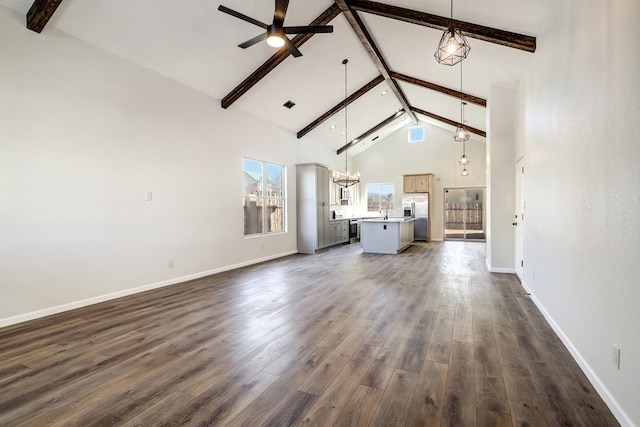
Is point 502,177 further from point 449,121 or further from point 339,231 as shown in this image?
point 339,231

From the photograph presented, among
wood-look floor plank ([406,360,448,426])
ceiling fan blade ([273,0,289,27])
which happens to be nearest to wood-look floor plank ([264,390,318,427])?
wood-look floor plank ([406,360,448,426])

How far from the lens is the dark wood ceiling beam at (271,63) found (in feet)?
16.3

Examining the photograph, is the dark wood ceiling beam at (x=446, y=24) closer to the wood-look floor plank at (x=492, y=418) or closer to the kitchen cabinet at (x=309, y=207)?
the wood-look floor plank at (x=492, y=418)

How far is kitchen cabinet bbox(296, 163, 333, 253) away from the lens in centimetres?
835

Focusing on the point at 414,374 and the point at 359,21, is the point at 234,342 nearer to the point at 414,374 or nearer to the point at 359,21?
the point at 414,374

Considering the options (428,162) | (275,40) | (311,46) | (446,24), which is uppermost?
(311,46)

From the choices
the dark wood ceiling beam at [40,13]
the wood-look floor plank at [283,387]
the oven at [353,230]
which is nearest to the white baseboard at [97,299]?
the wood-look floor plank at [283,387]

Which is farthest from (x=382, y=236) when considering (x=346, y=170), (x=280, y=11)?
(x=280, y=11)

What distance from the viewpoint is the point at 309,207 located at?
8.40 metres

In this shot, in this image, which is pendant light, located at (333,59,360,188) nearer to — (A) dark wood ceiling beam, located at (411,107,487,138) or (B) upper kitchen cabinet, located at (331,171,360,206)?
(B) upper kitchen cabinet, located at (331,171,360,206)

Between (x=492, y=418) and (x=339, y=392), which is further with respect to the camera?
(x=339, y=392)

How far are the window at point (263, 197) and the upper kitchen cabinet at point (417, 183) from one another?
554 cm

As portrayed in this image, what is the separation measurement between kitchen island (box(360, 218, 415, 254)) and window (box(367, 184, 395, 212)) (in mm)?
3973

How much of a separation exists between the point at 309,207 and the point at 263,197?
1506mm
